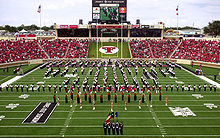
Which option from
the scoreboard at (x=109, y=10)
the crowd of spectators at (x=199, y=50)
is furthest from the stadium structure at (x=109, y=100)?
the scoreboard at (x=109, y=10)

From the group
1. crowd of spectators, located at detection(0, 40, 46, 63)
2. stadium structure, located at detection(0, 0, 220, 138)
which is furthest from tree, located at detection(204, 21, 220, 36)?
crowd of spectators, located at detection(0, 40, 46, 63)

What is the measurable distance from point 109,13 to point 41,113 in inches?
1211

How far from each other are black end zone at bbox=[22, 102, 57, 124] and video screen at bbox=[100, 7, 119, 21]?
29064 mm

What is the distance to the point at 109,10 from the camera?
132ft

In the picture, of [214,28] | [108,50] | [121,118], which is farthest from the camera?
[214,28]

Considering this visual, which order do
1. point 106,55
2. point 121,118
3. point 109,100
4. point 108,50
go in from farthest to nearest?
1. point 108,50
2. point 106,55
3. point 109,100
4. point 121,118

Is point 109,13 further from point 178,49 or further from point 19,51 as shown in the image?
point 19,51

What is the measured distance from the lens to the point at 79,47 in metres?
39.3

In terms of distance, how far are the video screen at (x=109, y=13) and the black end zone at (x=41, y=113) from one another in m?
29.1

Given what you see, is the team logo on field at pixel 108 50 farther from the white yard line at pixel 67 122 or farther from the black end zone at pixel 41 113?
the white yard line at pixel 67 122

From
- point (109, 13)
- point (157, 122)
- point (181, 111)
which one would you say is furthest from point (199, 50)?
point (157, 122)

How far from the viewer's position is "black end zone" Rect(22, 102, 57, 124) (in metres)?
11.5

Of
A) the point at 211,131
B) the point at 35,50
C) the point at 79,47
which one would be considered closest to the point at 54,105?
the point at 211,131

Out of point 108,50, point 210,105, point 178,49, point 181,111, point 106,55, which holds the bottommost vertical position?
point 181,111
